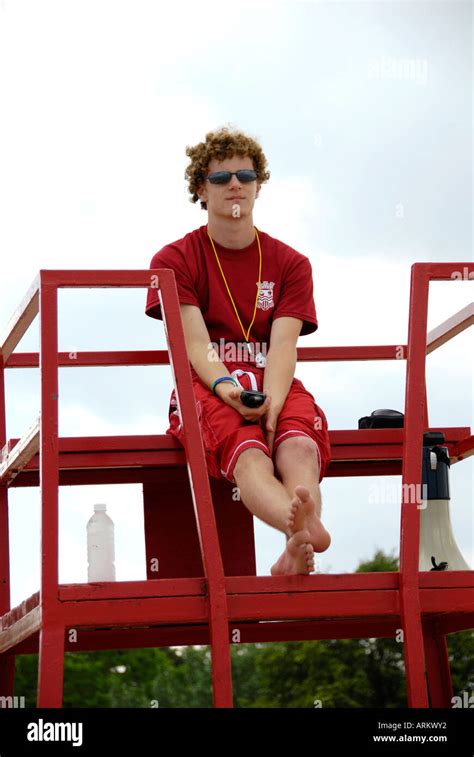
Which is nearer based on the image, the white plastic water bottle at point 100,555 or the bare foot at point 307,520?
the bare foot at point 307,520

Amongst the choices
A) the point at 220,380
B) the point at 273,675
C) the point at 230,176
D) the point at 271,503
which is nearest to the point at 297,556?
the point at 271,503

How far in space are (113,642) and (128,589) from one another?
1.89m

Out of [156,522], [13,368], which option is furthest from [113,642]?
[13,368]

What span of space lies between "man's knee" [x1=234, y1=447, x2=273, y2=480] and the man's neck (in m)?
1.38

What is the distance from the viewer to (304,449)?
536 centimetres

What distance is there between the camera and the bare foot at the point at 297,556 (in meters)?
4.77

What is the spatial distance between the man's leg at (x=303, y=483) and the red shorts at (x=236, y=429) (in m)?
0.05

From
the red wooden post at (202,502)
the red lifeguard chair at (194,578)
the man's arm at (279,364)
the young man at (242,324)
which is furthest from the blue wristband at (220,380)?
the red wooden post at (202,502)

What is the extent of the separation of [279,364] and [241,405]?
53 cm

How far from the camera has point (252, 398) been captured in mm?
5387

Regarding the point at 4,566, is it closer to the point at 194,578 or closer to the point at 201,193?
the point at 194,578

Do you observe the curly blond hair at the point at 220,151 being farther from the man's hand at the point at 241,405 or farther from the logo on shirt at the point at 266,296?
the man's hand at the point at 241,405
